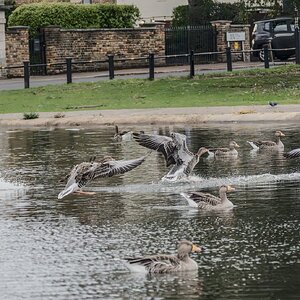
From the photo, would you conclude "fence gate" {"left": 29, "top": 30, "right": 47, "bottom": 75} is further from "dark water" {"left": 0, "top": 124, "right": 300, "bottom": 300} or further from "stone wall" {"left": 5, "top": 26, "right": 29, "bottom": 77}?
"dark water" {"left": 0, "top": 124, "right": 300, "bottom": 300}

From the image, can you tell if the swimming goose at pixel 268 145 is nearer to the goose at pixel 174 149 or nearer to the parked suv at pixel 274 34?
the goose at pixel 174 149

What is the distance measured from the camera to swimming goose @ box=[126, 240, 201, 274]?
12.1m

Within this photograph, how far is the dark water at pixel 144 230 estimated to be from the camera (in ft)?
38.5

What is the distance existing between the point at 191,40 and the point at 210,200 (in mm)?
43239

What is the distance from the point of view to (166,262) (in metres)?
12.1

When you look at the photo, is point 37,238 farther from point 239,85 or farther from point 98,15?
point 98,15

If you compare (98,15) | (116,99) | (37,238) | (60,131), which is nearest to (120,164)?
(37,238)

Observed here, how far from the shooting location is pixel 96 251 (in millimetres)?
13664

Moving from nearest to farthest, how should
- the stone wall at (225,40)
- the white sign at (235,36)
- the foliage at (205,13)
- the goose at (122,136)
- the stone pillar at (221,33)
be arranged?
the goose at (122,136) → the white sign at (235,36) → the stone wall at (225,40) → the stone pillar at (221,33) → the foliage at (205,13)

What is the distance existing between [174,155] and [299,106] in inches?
535

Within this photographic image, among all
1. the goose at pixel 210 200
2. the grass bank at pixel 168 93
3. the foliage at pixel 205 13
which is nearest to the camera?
the goose at pixel 210 200

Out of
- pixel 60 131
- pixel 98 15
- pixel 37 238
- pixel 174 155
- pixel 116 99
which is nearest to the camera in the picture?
pixel 37 238

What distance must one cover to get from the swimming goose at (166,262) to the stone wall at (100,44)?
1647 inches

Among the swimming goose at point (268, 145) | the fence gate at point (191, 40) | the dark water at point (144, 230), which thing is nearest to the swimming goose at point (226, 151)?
Result: the dark water at point (144, 230)
